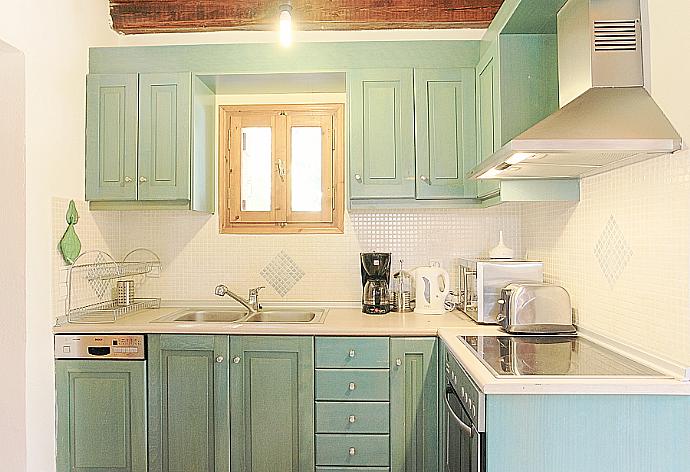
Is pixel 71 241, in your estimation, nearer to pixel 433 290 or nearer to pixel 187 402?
pixel 187 402

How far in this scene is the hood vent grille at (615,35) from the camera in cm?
218

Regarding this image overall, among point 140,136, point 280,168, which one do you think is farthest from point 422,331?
point 140,136

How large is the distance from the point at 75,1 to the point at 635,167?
2.66m

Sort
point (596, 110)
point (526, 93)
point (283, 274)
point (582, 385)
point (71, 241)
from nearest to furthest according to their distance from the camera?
point (582, 385)
point (596, 110)
point (526, 93)
point (71, 241)
point (283, 274)

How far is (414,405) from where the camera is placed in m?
2.88

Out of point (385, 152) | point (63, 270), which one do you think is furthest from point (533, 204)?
point (63, 270)

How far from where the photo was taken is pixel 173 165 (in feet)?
10.8

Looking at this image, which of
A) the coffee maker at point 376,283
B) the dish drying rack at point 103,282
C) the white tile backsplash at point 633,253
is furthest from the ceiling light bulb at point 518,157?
the dish drying rack at point 103,282

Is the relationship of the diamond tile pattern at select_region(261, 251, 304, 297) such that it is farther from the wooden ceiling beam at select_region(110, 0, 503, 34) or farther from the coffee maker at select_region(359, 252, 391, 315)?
the wooden ceiling beam at select_region(110, 0, 503, 34)

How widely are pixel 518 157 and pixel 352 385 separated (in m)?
1.33

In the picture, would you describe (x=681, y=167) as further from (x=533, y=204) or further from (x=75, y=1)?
(x=75, y=1)

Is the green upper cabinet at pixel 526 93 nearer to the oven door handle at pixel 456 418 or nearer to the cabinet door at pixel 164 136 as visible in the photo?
the oven door handle at pixel 456 418

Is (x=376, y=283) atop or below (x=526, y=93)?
below

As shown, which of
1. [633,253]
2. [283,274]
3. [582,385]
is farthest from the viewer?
[283,274]
